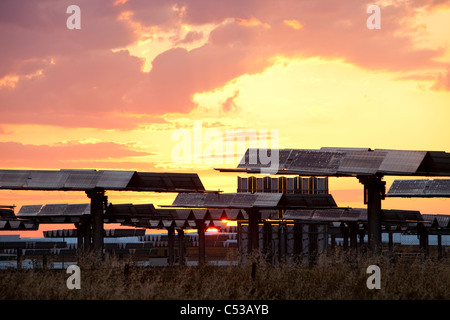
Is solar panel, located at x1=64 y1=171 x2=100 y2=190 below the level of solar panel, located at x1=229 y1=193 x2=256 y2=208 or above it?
above

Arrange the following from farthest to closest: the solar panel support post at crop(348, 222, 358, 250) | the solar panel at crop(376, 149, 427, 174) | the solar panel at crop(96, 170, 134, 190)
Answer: the solar panel support post at crop(348, 222, 358, 250) → the solar panel at crop(96, 170, 134, 190) → the solar panel at crop(376, 149, 427, 174)

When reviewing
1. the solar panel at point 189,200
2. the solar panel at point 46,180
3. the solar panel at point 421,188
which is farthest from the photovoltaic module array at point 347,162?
the solar panel at point 189,200

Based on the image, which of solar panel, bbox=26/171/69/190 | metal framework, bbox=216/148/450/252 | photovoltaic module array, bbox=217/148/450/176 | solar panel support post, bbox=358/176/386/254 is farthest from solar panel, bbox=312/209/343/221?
solar panel, bbox=26/171/69/190

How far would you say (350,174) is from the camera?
141ft

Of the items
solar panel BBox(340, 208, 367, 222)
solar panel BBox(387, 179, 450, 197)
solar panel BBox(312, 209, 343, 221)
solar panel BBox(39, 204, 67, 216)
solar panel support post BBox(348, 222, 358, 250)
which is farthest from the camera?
solar panel support post BBox(348, 222, 358, 250)

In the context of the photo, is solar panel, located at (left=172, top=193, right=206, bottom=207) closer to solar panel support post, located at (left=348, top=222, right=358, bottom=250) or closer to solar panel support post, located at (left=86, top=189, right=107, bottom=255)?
solar panel support post, located at (left=86, top=189, right=107, bottom=255)

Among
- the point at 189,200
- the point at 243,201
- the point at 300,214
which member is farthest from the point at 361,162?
the point at 300,214

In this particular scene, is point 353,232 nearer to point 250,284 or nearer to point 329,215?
point 329,215

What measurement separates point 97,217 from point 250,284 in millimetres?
18033

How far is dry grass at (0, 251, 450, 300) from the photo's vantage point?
89.4 ft

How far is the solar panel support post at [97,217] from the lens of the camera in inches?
1755

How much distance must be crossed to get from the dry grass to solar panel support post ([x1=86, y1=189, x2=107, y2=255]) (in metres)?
8.18

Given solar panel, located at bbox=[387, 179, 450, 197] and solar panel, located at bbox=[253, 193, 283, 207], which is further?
solar panel, located at bbox=[253, 193, 283, 207]

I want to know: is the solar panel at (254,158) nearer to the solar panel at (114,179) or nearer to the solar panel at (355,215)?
the solar panel at (114,179)
